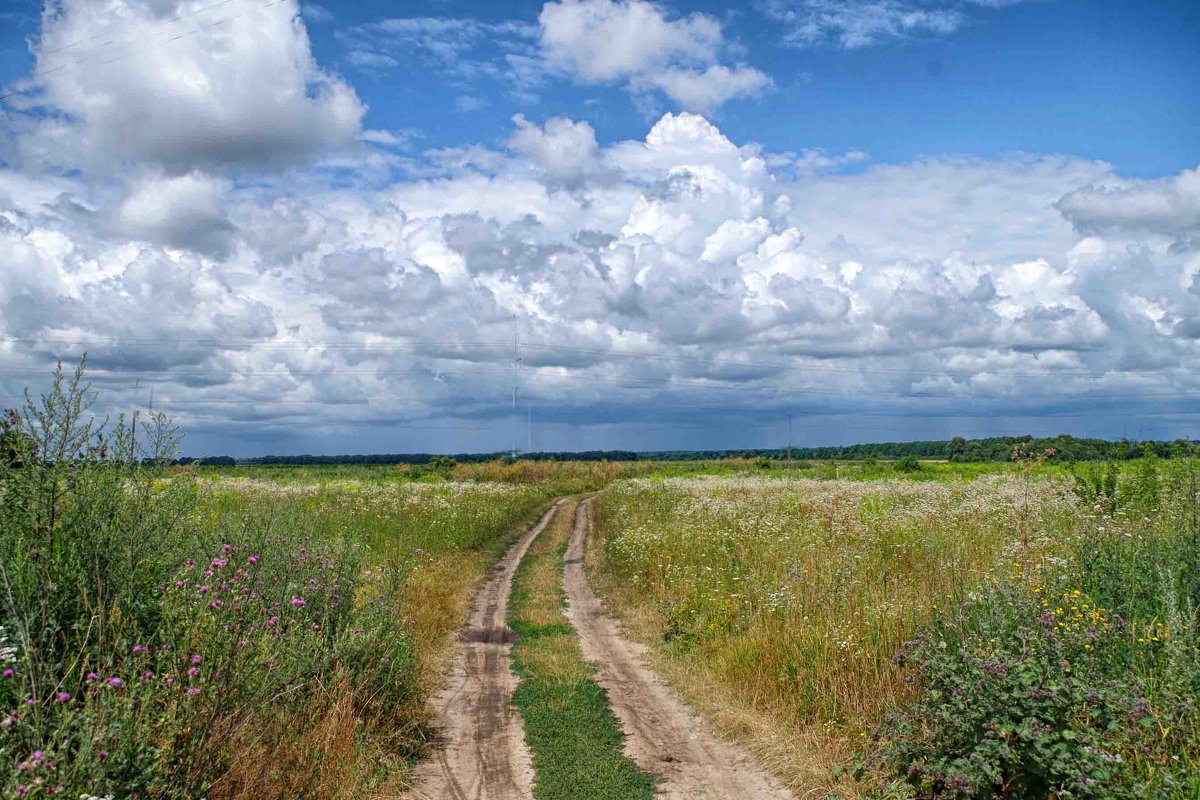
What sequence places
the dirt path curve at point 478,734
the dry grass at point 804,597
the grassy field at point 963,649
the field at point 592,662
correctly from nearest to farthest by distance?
the field at point 592,662 < the grassy field at point 963,649 < the dirt path curve at point 478,734 < the dry grass at point 804,597

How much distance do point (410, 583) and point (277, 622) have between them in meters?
7.41

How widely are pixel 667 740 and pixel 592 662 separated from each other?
323 centimetres

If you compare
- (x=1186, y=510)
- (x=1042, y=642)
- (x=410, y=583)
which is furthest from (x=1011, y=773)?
(x=410, y=583)

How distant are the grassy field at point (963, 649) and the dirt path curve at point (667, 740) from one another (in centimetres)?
23

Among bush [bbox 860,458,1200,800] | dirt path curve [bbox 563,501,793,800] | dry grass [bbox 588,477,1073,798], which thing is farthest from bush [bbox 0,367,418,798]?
bush [bbox 860,458,1200,800]

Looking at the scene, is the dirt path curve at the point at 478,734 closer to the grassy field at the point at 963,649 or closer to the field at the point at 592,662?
the field at the point at 592,662

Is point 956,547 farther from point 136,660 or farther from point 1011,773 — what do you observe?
point 136,660

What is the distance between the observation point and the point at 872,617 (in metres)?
8.14

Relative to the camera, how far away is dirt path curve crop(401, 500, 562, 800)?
6.98 m

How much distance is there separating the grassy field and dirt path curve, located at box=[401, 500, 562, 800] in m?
2.25

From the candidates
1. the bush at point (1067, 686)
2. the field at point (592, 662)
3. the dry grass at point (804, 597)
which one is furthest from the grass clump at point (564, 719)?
the bush at point (1067, 686)

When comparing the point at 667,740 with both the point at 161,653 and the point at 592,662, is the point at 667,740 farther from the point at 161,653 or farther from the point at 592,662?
the point at 161,653

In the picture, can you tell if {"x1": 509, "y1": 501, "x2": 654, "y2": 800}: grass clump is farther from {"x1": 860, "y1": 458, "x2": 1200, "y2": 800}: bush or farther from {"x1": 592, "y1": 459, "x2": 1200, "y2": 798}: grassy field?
{"x1": 860, "y1": 458, "x2": 1200, "y2": 800}: bush

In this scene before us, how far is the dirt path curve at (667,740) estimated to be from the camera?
700 cm
